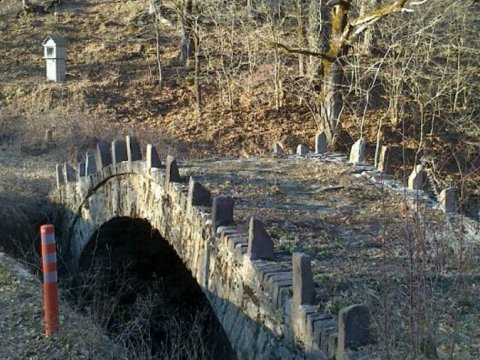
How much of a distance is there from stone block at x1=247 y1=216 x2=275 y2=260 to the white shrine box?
16.5 m

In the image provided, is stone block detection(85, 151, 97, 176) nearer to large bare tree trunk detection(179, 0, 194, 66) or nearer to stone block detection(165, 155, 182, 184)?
stone block detection(165, 155, 182, 184)

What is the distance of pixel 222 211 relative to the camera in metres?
6.75

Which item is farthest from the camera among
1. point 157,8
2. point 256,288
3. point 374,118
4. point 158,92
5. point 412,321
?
point 157,8

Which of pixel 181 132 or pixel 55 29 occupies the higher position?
pixel 55 29

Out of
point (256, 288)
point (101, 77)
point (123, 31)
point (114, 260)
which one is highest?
point (123, 31)

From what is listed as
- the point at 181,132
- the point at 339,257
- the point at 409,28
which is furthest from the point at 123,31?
the point at 339,257

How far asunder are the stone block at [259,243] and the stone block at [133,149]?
12.9ft

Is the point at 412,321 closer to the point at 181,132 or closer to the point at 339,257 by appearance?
the point at 339,257

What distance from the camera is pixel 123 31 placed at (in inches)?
1021

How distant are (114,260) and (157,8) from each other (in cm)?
1467

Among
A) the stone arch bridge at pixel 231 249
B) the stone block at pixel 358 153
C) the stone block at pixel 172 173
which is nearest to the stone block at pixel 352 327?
the stone arch bridge at pixel 231 249

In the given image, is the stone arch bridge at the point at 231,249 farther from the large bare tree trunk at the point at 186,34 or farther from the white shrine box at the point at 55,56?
the white shrine box at the point at 55,56

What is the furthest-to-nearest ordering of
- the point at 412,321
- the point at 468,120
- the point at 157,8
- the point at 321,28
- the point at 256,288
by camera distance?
the point at 157,8 < the point at 468,120 < the point at 321,28 < the point at 256,288 < the point at 412,321

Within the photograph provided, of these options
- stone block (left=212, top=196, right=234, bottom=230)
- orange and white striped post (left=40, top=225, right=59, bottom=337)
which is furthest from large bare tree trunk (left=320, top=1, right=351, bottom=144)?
orange and white striped post (left=40, top=225, right=59, bottom=337)
